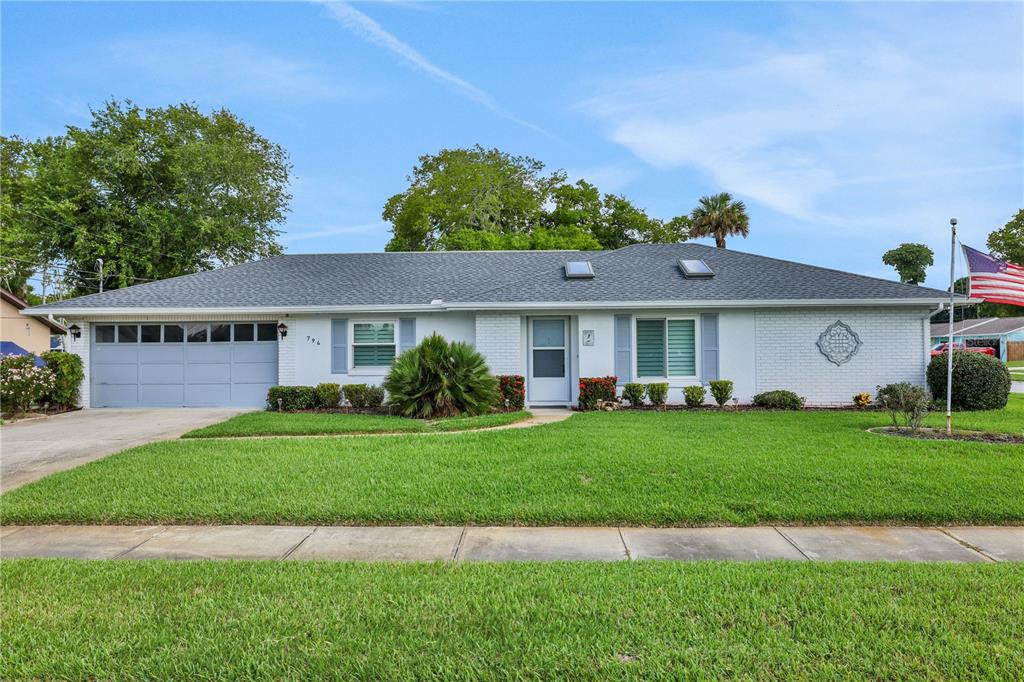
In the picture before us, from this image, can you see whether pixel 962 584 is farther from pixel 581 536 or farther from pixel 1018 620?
pixel 581 536

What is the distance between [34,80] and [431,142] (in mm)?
22459

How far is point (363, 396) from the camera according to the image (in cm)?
1361

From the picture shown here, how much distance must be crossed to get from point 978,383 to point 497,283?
37.0ft

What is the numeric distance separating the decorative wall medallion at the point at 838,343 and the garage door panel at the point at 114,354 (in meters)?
17.1

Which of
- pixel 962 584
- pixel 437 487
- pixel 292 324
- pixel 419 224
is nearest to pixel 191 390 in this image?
pixel 292 324

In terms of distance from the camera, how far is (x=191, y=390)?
15.0 meters

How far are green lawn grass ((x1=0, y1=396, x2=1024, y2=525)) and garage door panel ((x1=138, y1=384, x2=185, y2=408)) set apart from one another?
7194 millimetres

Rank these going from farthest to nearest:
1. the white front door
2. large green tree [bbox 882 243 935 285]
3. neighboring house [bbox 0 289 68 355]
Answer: large green tree [bbox 882 243 935 285], neighboring house [bbox 0 289 68 355], the white front door

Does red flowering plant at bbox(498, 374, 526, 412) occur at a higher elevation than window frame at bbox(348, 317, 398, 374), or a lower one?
lower

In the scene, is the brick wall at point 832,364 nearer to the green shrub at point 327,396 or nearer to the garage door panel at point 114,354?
the green shrub at point 327,396

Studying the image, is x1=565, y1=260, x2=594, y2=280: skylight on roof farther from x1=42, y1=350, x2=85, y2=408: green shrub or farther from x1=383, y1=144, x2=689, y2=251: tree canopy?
x1=383, y1=144, x2=689, y2=251: tree canopy

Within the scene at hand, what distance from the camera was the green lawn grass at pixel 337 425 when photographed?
32.4ft

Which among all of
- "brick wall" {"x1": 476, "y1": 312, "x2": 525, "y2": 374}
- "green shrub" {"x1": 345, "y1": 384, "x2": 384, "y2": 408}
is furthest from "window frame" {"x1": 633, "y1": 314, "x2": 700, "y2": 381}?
"green shrub" {"x1": 345, "y1": 384, "x2": 384, "y2": 408}

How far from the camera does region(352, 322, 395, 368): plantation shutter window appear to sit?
47.5 feet
